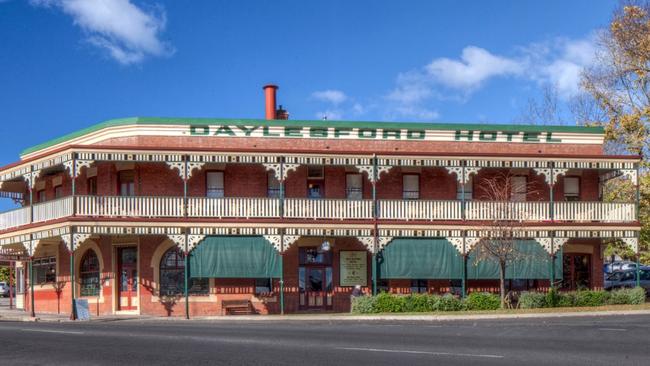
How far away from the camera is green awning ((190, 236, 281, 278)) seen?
32.2 metres

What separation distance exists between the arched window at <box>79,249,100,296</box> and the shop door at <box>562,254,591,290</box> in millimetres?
19127

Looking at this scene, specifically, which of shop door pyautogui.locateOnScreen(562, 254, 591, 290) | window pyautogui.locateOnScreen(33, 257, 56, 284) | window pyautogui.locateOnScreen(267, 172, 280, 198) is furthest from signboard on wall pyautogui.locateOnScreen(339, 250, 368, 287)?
window pyautogui.locateOnScreen(33, 257, 56, 284)

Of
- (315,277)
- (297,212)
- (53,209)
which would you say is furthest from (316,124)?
(53,209)

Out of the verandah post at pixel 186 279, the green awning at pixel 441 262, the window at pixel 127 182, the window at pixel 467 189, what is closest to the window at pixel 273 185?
the verandah post at pixel 186 279

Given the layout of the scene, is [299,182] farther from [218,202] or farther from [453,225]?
[453,225]

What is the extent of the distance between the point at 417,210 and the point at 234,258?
7.31 m

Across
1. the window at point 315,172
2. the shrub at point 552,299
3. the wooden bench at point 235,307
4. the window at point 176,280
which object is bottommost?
the wooden bench at point 235,307

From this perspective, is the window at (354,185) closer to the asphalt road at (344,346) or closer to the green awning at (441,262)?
the green awning at (441,262)

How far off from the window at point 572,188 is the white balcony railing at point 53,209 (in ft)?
65.2

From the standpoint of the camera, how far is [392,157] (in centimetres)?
3288

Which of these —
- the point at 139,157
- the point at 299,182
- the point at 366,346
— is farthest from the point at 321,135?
the point at 366,346

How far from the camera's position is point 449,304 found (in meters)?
31.0

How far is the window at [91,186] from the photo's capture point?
34500 mm

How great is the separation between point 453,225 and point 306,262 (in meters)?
6.00
